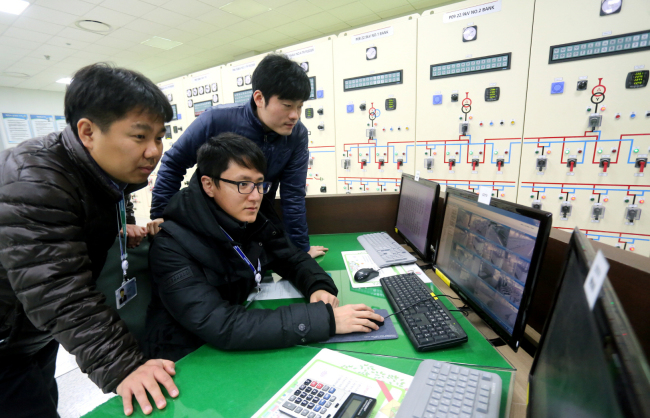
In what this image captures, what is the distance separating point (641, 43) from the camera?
190cm

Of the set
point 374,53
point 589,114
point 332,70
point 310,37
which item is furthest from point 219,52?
point 589,114

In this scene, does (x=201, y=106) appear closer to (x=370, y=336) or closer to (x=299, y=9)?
(x=299, y=9)

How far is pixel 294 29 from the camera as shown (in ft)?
16.2

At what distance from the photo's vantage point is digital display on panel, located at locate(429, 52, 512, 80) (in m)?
2.32

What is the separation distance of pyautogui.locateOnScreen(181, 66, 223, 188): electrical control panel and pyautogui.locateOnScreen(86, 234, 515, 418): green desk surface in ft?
11.3

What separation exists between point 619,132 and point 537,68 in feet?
2.29

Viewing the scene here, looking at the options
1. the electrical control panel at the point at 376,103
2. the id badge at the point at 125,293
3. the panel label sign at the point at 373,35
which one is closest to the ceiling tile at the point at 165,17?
the electrical control panel at the point at 376,103

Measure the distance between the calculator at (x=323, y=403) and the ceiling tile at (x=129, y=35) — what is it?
223 inches

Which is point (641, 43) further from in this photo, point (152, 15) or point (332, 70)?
point (152, 15)

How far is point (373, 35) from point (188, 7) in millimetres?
2656

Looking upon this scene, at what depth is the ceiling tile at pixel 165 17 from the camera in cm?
394

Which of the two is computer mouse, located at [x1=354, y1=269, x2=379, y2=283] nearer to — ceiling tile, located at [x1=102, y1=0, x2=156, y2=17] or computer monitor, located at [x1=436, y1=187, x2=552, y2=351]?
computer monitor, located at [x1=436, y1=187, x2=552, y2=351]

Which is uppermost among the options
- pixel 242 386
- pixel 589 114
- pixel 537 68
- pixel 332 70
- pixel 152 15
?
pixel 152 15

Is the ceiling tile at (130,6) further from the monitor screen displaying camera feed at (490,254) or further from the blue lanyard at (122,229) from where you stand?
the monitor screen displaying camera feed at (490,254)
